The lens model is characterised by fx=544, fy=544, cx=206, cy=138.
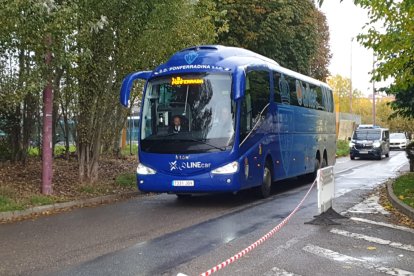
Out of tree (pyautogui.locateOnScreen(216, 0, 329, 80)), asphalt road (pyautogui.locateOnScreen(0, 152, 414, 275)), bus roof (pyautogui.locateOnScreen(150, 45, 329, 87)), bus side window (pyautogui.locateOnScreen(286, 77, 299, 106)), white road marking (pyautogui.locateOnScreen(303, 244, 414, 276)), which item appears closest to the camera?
white road marking (pyautogui.locateOnScreen(303, 244, 414, 276))

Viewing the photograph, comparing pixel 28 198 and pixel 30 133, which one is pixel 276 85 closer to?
pixel 28 198

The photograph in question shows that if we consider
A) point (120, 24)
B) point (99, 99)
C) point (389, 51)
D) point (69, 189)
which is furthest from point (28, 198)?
point (389, 51)

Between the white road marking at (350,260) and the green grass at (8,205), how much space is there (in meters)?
6.47

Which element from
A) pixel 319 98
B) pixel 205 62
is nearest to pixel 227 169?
pixel 205 62

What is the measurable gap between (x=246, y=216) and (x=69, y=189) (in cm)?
561

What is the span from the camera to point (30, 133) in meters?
18.1

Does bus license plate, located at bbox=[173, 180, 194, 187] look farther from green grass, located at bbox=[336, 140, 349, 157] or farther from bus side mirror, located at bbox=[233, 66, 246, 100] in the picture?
green grass, located at bbox=[336, 140, 349, 157]

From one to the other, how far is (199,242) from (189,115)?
4.59 meters

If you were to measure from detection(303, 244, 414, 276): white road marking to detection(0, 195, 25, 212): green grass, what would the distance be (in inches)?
255

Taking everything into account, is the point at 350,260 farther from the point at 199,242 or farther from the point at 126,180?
the point at 126,180

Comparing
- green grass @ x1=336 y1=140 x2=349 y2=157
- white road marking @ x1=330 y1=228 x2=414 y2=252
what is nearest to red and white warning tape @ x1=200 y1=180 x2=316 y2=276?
white road marking @ x1=330 y1=228 x2=414 y2=252

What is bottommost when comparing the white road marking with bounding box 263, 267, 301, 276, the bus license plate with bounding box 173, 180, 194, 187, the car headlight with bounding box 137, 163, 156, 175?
the white road marking with bounding box 263, 267, 301, 276

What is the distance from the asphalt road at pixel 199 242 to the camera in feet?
22.6

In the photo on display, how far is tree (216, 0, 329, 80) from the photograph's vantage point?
27.5 metres
